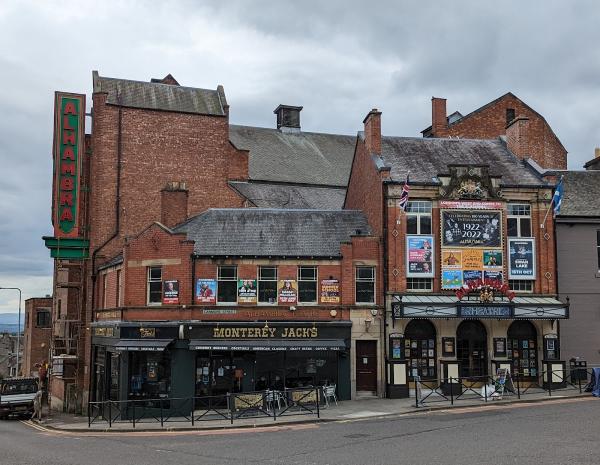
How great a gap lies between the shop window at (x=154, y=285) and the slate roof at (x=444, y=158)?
11.3 meters

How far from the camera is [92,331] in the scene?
115ft

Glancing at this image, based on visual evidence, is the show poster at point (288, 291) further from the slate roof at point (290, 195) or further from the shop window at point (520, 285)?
the slate roof at point (290, 195)

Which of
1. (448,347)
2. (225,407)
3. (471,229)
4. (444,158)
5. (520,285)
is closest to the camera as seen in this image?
(225,407)

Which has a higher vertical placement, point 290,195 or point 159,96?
point 159,96

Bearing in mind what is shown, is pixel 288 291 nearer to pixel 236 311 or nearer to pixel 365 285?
pixel 236 311

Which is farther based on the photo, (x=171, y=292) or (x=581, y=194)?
Answer: (x=581, y=194)

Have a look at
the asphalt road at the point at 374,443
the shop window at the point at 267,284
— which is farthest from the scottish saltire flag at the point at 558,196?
the shop window at the point at 267,284

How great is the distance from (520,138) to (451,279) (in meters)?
9.02

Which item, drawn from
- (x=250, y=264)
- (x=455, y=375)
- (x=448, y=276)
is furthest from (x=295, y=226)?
(x=455, y=375)

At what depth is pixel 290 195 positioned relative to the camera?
4594cm

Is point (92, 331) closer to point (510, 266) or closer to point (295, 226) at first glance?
point (295, 226)

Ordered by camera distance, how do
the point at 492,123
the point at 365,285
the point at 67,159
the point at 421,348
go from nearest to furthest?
the point at 421,348 < the point at 365,285 < the point at 67,159 < the point at 492,123

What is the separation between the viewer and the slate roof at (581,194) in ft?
110

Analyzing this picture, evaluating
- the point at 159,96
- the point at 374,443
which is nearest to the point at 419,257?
the point at 374,443
